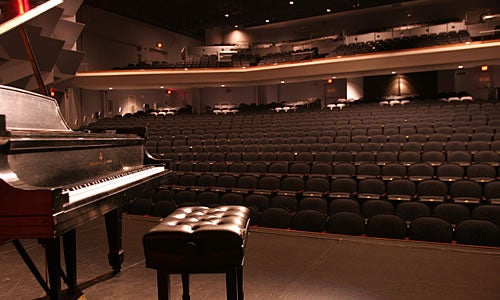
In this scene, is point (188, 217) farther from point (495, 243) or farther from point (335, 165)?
point (335, 165)

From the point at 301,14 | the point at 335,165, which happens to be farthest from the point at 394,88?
the point at 335,165

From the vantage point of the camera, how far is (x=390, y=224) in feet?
10.3

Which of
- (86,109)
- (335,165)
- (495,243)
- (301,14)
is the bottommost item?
(495,243)

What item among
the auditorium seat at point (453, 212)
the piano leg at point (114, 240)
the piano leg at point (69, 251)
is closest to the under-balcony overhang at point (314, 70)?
the auditorium seat at point (453, 212)

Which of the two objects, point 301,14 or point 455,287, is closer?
point 455,287

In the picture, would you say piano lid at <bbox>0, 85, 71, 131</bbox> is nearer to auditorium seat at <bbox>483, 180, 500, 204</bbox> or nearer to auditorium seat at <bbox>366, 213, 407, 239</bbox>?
auditorium seat at <bbox>366, 213, 407, 239</bbox>

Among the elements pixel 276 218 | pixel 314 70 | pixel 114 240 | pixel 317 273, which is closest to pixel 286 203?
pixel 276 218

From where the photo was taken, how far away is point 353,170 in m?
5.00

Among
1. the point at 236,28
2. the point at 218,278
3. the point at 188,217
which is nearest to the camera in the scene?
the point at 188,217

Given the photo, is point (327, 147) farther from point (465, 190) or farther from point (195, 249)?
point (195, 249)

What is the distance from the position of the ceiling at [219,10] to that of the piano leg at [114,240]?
13139 mm

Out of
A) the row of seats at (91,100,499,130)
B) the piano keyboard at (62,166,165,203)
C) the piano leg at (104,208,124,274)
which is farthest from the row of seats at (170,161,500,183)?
the piano leg at (104,208,124,274)

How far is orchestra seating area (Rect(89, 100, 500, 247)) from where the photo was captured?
10.8ft

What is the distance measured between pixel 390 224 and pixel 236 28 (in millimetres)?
16617
